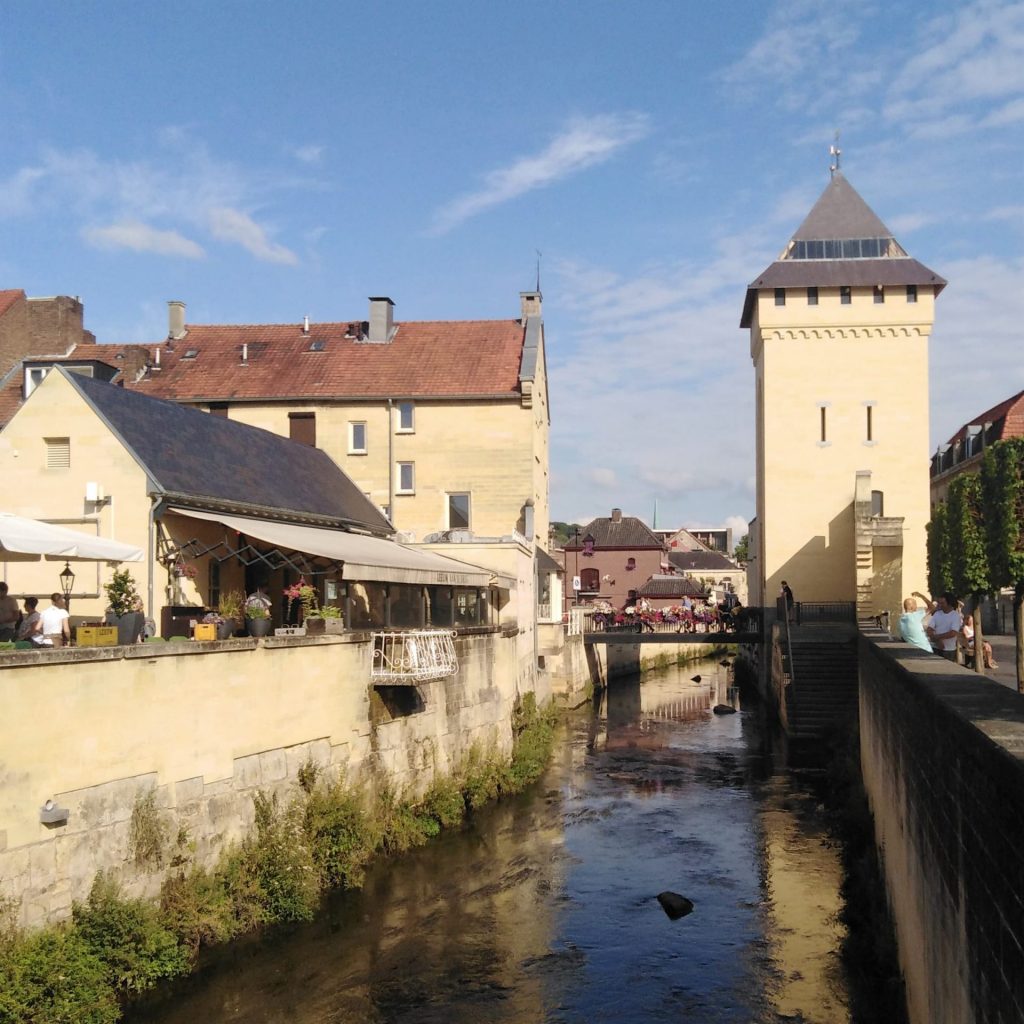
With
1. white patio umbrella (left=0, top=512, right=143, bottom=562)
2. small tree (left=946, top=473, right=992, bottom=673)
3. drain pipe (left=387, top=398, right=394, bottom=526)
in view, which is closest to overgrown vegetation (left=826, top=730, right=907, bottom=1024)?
small tree (left=946, top=473, right=992, bottom=673)

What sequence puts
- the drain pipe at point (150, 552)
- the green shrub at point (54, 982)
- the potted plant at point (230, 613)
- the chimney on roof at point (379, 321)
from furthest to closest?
the chimney on roof at point (379, 321) < the drain pipe at point (150, 552) < the potted plant at point (230, 613) < the green shrub at point (54, 982)

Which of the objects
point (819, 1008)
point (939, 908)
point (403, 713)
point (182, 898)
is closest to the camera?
point (939, 908)

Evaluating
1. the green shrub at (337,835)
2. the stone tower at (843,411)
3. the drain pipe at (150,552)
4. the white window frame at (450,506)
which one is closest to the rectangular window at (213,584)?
the drain pipe at (150,552)

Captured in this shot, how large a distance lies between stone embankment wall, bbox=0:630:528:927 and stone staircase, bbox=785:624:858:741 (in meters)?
14.1

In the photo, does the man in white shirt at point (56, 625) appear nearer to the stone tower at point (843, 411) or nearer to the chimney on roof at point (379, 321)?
the chimney on roof at point (379, 321)

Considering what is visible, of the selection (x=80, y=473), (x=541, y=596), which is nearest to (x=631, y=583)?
(x=541, y=596)

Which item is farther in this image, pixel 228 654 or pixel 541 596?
pixel 541 596

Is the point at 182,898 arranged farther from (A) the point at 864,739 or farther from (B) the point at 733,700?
(B) the point at 733,700

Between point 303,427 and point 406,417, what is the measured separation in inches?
128

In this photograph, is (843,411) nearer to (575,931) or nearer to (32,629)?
(575,931)

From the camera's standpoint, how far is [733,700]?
43.9 meters

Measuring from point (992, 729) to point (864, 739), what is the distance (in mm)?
14831

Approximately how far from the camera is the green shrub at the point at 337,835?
1516 centimetres

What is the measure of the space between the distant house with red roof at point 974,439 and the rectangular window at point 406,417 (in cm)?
2381
